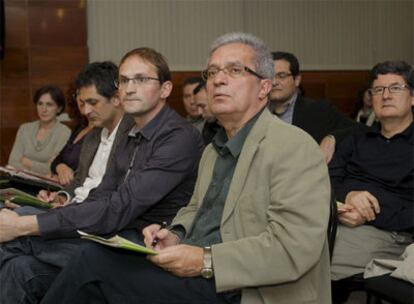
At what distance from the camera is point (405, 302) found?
178 centimetres

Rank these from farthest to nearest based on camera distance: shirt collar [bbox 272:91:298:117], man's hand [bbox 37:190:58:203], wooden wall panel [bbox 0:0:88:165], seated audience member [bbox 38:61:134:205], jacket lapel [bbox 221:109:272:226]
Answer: wooden wall panel [bbox 0:0:88:165] → shirt collar [bbox 272:91:298:117] → man's hand [bbox 37:190:58:203] → seated audience member [bbox 38:61:134:205] → jacket lapel [bbox 221:109:272:226]

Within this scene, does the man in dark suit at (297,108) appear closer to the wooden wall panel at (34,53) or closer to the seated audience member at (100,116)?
the seated audience member at (100,116)

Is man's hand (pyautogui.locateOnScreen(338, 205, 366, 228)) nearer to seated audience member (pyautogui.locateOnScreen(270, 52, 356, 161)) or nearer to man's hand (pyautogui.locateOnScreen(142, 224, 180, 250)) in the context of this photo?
man's hand (pyautogui.locateOnScreen(142, 224, 180, 250))

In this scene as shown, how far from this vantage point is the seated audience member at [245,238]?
54.9 inches

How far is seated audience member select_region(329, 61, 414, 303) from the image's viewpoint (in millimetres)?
2146

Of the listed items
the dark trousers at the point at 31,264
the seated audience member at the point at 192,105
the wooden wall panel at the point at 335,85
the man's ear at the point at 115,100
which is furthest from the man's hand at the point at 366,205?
the wooden wall panel at the point at 335,85

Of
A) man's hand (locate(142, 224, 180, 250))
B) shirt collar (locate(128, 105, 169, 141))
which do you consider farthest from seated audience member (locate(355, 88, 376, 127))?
man's hand (locate(142, 224, 180, 250))

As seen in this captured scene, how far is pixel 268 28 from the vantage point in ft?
21.1

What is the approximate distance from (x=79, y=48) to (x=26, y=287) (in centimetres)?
415

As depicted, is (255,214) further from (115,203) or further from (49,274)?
(49,274)

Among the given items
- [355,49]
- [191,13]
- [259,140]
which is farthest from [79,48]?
[259,140]

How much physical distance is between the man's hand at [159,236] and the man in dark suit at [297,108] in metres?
1.64

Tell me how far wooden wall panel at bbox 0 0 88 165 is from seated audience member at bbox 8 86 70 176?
92 centimetres

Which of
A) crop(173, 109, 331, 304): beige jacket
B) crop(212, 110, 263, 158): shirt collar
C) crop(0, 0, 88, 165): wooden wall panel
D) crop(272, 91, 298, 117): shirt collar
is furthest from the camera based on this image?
crop(0, 0, 88, 165): wooden wall panel
